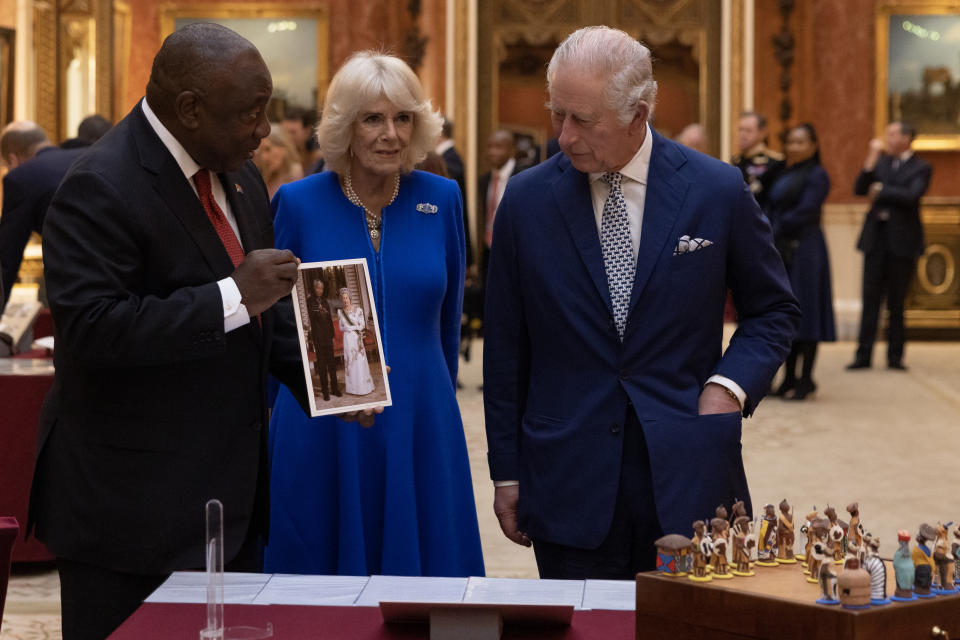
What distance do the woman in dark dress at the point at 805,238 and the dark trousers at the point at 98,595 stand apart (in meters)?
8.22

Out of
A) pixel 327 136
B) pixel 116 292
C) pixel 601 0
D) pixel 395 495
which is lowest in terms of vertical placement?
pixel 395 495

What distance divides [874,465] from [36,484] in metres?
6.13

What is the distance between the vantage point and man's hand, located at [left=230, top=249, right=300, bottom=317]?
2535mm

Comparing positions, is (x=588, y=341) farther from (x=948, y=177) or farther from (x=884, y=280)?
(x=948, y=177)

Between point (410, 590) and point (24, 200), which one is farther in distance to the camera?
point (24, 200)

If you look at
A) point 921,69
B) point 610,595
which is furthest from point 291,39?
point 610,595

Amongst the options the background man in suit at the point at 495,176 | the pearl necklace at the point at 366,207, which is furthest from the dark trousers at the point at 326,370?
the background man in suit at the point at 495,176

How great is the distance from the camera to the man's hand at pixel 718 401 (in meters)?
2.83

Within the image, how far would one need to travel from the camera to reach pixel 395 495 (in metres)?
3.70

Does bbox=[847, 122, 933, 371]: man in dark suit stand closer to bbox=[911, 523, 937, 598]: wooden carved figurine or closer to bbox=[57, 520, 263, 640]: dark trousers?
bbox=[57, 520, 263, 640]: dark trousers

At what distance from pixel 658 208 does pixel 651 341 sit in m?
0.28

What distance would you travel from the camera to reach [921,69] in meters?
14.6

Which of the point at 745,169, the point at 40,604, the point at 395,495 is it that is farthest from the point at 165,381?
the point at 745,169

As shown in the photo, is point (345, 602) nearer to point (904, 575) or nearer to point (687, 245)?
point (904, 575)
